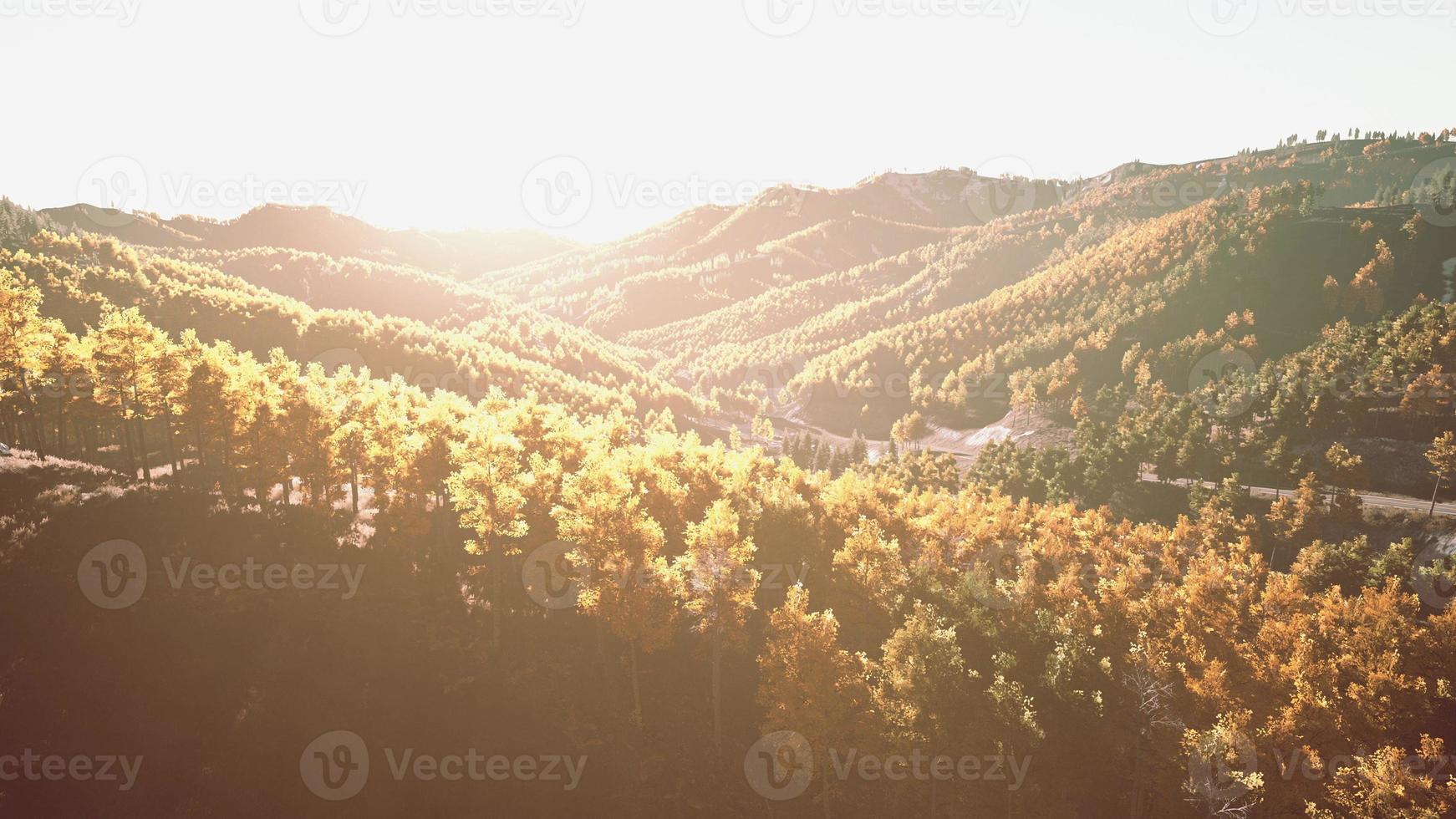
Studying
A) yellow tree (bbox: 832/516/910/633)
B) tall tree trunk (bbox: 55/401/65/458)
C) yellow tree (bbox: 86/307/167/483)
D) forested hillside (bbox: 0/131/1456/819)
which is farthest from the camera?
tall tree trunk (bbox: 55/401/65/458)

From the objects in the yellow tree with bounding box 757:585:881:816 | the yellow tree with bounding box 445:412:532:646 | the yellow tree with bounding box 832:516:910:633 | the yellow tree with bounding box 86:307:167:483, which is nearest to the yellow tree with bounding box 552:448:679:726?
the yellow tree with bounding box 445:412:532:646

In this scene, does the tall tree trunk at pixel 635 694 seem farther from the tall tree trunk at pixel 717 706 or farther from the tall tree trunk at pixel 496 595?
the tall tree trunk at pixel 496 595

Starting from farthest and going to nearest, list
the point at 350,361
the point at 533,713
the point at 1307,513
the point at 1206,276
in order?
the point at 1206,276 < the point at 350,361 < the point at 1307,513 < the point at 533,713

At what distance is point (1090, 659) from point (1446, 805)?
16.3 meters

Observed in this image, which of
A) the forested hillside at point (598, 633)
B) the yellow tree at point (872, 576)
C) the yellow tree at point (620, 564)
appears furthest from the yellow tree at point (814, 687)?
the yellow tree at point (872, 576)

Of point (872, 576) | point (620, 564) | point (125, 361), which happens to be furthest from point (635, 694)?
point (125, 361)

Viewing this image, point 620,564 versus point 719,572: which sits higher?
point 620,564

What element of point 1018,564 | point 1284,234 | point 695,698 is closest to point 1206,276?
point 1284,234

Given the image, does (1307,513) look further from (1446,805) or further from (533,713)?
(533,713)

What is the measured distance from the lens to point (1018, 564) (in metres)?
60.4

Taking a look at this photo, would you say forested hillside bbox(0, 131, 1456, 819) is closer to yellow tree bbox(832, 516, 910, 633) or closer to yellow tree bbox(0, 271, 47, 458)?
yellow tree bbox(0, 271, 47, 458)

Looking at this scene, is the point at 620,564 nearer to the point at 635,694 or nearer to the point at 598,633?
the point at 635,694

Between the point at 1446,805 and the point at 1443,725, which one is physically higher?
the point at 1446,805

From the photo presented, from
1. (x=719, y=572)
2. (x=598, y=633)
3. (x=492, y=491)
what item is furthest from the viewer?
(x=598, y=633)
